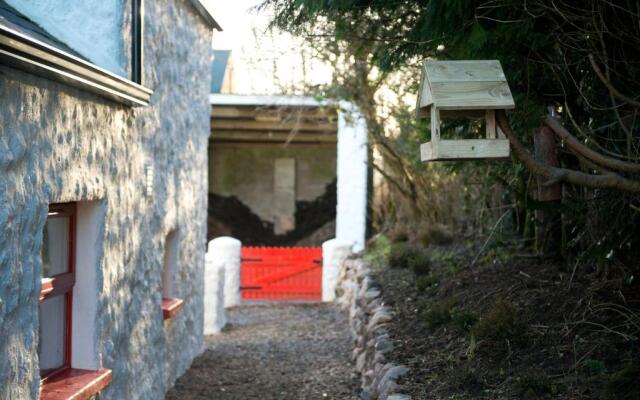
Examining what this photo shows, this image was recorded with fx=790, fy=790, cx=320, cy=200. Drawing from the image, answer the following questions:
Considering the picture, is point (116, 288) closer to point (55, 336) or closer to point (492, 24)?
point (55, 336)

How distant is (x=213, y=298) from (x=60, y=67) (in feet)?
24.3

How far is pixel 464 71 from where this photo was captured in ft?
12.6

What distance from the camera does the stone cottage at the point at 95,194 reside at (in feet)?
12.7

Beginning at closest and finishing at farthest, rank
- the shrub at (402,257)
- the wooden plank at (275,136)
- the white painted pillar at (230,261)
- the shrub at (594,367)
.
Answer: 1. the shrub at (594,367)
2. the shrub at (402,257)
3. the white painted pillar at (230,261)
4. the wooden plank at (275,136)

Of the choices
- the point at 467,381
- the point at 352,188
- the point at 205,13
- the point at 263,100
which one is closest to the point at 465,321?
the point at 467,381

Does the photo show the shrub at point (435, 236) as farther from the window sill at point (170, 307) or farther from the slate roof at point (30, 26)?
the slate roof at point (30, 26)

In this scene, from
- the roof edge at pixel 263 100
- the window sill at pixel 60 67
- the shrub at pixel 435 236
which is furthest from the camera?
the roof edge at pixel 263 100

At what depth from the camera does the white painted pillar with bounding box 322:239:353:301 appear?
545 inches

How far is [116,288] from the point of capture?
18.3 ft

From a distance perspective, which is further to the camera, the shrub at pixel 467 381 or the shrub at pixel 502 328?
the shrub at pixel 502 328

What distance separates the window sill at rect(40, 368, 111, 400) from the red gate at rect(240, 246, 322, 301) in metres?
9.62

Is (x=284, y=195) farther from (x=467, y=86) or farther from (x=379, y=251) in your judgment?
(x=467, y=86)

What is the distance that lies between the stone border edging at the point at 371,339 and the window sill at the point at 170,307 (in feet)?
6.07

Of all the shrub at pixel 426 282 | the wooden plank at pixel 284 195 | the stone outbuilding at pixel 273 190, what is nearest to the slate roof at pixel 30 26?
the shrub at pixel 426 282
